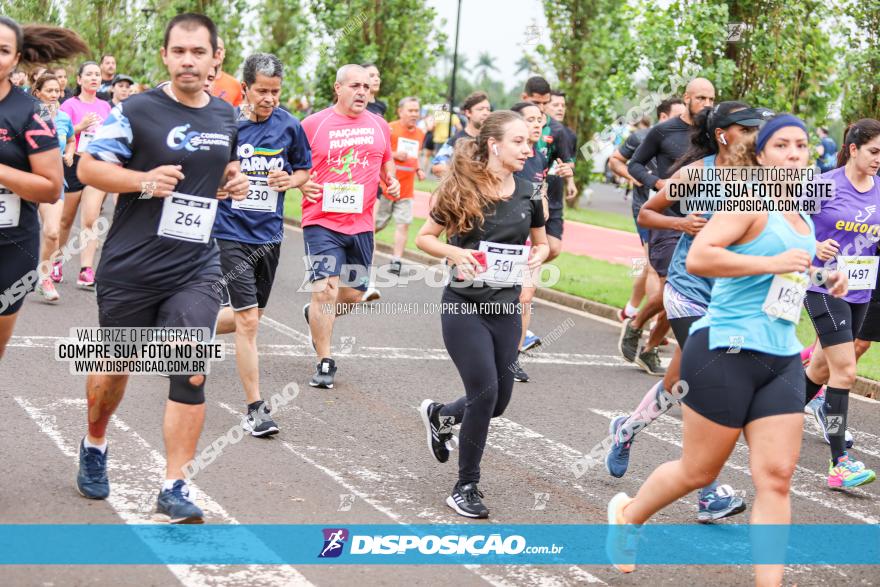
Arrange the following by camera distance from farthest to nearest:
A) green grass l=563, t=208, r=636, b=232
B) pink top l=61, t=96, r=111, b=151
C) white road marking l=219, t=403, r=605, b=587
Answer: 1. green grass l=563, t=208, r=636, b=232
2. pink top l=61, t=96, r=111, b=151
3. white road marking l=219, t=403, r=605, b=587

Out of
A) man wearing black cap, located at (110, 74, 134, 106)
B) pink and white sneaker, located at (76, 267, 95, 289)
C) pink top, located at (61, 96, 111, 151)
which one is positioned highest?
man wearing black cap, located at (110, 74, 134, 106)

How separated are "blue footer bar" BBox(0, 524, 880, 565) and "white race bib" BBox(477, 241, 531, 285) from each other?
1205mm

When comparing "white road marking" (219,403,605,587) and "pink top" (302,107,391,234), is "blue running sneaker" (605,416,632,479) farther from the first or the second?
"pink top" (302,107,391,234)

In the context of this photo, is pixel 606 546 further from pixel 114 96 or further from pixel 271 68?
pixel 114 96

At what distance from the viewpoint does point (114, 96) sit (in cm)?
1503

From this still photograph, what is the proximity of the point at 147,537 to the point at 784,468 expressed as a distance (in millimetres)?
2623

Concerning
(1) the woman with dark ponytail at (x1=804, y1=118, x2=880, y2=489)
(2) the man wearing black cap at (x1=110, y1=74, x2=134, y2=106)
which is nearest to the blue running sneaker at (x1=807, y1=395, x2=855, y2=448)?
(1) the woman with dark ponytail at (x1=804, y1=118, x2=880, y2=489)

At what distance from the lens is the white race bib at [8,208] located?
17.8 feet

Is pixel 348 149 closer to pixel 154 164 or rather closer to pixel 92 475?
pixel 154 164

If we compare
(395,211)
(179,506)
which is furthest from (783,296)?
(395,211)

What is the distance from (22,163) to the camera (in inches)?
212

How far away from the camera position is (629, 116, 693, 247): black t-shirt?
9.00 metres

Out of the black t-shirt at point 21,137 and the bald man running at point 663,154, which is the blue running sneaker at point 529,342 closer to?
the bald man running at point 663,154

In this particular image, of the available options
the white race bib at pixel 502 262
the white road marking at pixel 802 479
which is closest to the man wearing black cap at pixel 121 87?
the white road marking at pixel 802 479
